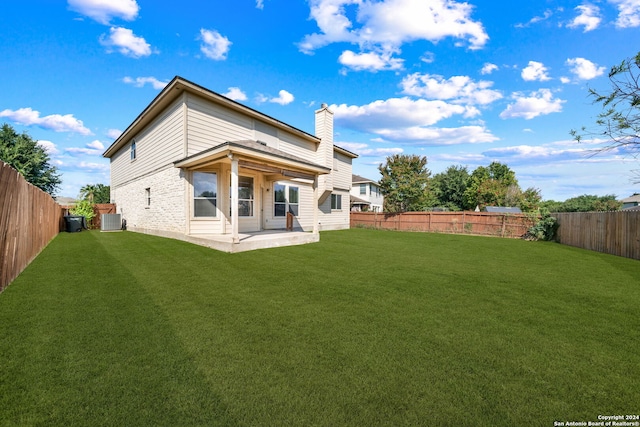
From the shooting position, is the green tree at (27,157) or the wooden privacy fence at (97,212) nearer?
the wooden privacy fence at (97,212)

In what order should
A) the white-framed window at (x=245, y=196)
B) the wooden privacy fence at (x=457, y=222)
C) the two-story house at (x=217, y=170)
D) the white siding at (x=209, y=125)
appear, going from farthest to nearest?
the wooden privacy fence at (x=457, y=222)
the white-framed window at (x=245, y=196)
the white siding at (x=209, y=125)
the two-story house at (x=217, y=170)

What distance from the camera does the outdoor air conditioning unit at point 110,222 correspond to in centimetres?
1390

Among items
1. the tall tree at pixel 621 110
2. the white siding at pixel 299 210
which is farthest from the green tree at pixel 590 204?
the white siding at pixel 299 210

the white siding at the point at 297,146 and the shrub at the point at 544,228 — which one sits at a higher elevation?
the white siding at the point at 297,146

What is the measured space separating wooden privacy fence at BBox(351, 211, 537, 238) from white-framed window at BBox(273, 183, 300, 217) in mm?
8183

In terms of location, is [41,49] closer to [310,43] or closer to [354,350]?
[310,43]

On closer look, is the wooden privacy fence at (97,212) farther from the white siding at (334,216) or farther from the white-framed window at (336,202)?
the white-framed window at (336,202)

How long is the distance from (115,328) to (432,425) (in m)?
3.29

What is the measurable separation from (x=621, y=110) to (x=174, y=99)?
557 inches

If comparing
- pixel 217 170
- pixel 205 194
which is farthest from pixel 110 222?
pixel 217 170

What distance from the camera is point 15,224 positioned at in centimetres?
491

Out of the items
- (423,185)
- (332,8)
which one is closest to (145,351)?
(332,8)

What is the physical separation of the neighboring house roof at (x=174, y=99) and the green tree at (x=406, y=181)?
8954 mm

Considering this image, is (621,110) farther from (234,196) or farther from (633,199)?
(633,199)
